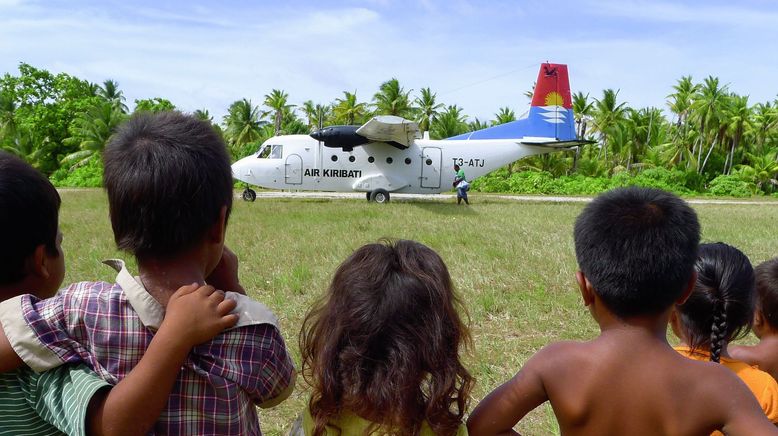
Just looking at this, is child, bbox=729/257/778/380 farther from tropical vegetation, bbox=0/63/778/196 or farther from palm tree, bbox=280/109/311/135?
palm tree, bbox=280/109/311/135

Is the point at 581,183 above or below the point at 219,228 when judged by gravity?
below

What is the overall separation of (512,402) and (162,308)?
33.8 inches

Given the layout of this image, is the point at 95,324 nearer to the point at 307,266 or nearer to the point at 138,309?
the point at 138,309

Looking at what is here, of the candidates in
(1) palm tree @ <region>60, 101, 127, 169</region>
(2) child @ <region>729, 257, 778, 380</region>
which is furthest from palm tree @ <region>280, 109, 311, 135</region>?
(2) child @ <region>729, 257, 778, 380</region>

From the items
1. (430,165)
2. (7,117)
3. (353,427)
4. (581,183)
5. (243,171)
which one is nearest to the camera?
(353,427)

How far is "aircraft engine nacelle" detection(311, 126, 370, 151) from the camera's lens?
17.0 meters

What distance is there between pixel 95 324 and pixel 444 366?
2.53 feet

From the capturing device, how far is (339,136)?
1709 cm

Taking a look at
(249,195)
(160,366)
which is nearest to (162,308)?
(160,366)

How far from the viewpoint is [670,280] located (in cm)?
148

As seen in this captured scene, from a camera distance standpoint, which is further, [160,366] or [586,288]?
[586,288]

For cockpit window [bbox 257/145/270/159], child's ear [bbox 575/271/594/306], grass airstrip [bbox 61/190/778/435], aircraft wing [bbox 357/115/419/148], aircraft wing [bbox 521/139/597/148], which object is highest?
aircraft wing [bbox 357/115/419/148]

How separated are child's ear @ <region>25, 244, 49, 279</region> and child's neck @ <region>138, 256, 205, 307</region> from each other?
0.35 metres

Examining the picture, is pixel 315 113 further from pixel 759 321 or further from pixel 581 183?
pixel 759 321
